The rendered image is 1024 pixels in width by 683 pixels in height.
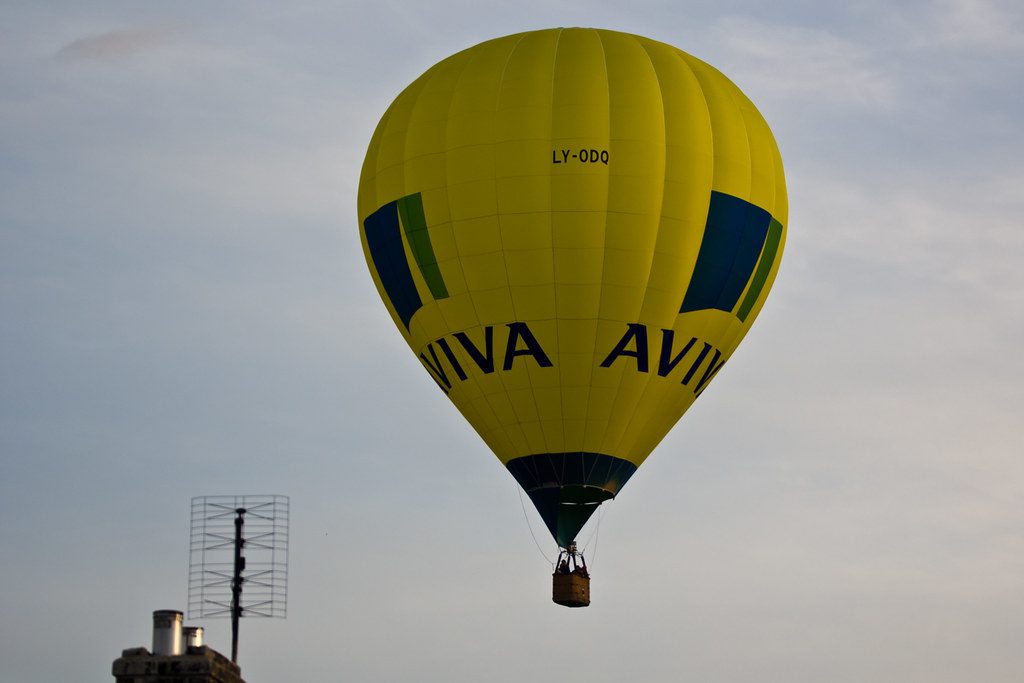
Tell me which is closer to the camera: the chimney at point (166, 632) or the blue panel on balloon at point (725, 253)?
the chimney at point (166, 632)

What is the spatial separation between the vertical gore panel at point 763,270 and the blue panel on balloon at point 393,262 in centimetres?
660

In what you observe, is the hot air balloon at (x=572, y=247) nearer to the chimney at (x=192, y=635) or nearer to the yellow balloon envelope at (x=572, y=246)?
the yellow balloon envelope at (x=572, y=246)

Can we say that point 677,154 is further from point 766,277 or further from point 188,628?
point 188,628

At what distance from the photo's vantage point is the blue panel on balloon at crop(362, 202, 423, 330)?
180 feet

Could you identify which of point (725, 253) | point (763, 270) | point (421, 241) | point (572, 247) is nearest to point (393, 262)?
point (421, 241)

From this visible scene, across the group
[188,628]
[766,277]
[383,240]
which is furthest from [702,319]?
[188,628]

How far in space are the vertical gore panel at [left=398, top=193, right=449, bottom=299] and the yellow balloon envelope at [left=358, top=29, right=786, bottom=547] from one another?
0.04m

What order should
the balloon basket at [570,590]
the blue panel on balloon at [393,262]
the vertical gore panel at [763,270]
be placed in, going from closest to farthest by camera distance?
the balloon basket at [570,590] < the blue panel on balloon at [393,262] < the vertical gore panel at [763,270]

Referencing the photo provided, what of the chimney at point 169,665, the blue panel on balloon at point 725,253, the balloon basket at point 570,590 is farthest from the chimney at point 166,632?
the blue panel on balloon at point 725,253

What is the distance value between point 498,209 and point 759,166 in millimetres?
5626

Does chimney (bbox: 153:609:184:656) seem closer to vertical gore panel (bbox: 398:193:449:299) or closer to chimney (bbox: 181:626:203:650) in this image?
chimney (bbox: 181:626:203:650)

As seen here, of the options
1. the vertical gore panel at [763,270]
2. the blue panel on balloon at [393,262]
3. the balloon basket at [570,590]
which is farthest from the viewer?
the vertical gore panel at [763,270]

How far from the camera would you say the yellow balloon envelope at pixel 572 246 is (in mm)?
53406

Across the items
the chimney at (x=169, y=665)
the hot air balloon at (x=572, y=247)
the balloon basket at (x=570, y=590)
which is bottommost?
the chimney at (x=169, y=665)
